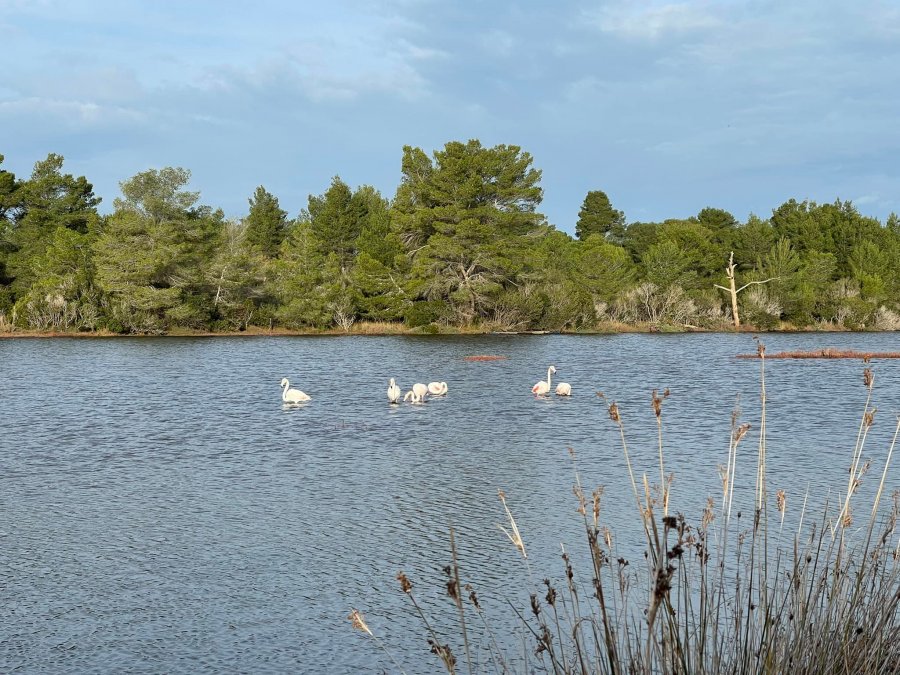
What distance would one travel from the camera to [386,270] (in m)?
63.8

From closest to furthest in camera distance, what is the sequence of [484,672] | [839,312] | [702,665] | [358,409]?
1. [702,665]
2. [484,672]
3. [358,409]
4. [839,312]

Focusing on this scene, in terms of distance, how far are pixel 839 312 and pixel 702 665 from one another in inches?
2889

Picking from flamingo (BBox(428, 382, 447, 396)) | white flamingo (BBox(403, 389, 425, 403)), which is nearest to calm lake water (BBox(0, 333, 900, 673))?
flamingo (BBox(428, 382, 447, 396))

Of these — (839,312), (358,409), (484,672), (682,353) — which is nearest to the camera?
(484,672)

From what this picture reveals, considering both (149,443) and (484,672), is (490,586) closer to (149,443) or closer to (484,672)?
(484,672)

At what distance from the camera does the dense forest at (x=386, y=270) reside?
197ft

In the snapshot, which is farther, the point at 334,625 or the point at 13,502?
the point at 13,502

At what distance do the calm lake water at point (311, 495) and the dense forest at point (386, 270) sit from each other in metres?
32.5

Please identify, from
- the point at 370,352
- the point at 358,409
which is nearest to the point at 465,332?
the point at 370,352

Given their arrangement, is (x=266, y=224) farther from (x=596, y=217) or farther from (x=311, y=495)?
(x=311, y=495)

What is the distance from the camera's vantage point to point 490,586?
310 inches

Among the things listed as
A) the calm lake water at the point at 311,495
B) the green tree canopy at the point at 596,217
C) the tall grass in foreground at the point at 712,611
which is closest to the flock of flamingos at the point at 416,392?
the calm lake water at the point at 311,495

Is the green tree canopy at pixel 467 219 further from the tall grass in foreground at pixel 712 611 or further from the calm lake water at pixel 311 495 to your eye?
the tall grass in foreground at pixel 712 611

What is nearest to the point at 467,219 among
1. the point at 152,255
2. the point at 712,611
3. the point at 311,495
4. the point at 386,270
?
the point at 386,270
